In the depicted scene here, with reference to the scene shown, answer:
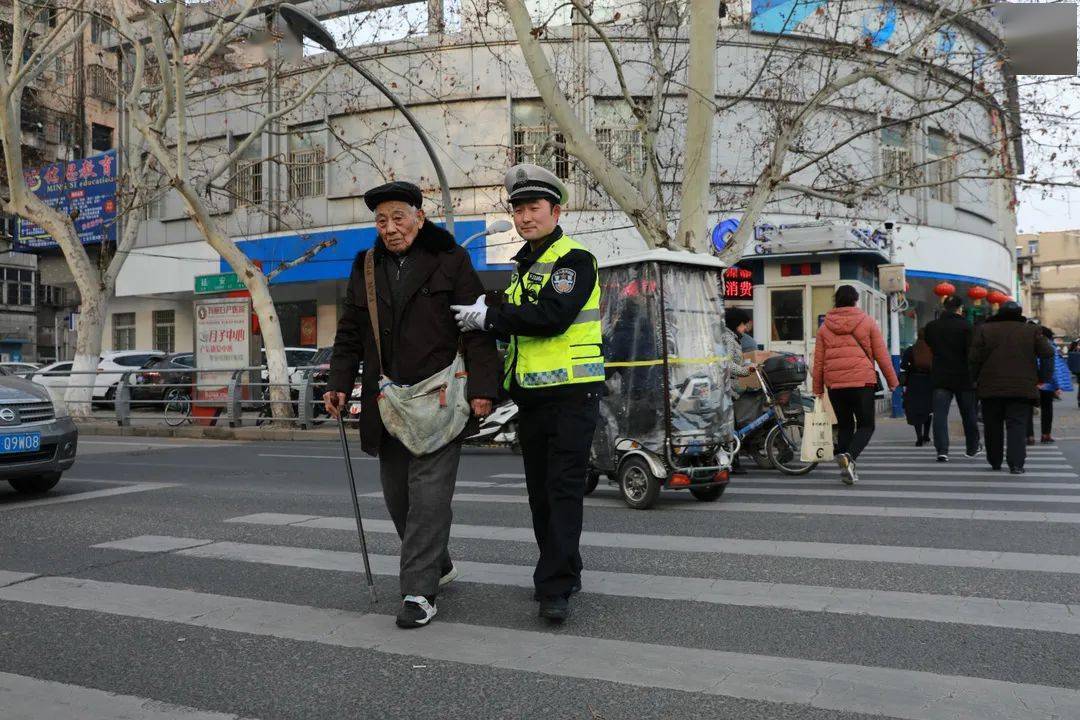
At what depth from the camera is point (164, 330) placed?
33.6m

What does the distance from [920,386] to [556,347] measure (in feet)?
35.6

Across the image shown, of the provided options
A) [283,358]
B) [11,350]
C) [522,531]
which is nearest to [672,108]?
[283,358]

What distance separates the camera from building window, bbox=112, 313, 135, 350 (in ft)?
113

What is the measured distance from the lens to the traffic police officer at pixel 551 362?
14.0ft

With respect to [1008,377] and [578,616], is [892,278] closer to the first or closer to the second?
[1008,377]

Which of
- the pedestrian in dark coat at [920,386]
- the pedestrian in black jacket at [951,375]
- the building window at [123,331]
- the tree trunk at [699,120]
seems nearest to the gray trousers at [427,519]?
the pedestrian in black jacket at [951,375]

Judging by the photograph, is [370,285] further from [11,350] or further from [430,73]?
[11,350]

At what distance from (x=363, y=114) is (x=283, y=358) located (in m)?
10.2

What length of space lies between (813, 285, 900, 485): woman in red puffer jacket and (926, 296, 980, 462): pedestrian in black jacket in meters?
2.51

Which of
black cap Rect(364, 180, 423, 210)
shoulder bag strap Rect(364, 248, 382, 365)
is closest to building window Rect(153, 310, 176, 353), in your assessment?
shoulder bag strap Rect(364, 248, 382, 365)

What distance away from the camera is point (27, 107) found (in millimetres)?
41844

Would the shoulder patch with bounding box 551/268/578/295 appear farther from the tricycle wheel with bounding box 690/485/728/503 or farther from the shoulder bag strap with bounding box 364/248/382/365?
the tricycle wheel with bounding box 690/485/728/503

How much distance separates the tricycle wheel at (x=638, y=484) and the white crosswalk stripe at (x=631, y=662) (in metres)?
3.64

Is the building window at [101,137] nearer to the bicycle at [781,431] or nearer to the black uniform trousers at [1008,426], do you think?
the bicycle at [781,431]
